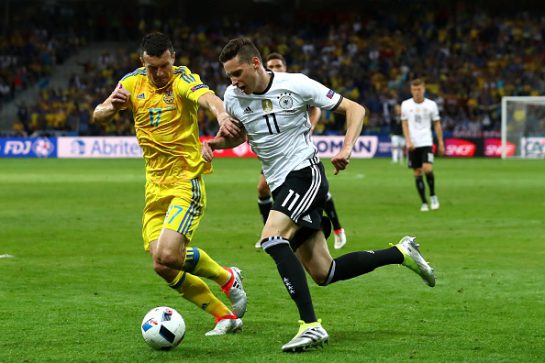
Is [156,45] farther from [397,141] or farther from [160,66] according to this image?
[397,141]

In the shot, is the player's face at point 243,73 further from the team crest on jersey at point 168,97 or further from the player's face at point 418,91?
the player's face at point 418,91

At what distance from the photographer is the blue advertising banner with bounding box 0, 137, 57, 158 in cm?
4391

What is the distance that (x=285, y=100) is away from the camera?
7039 millimetres

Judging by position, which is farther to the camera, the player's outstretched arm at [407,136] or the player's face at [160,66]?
the player's outstretched arm at [407,136]

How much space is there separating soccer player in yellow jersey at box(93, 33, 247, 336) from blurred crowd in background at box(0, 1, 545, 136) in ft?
115

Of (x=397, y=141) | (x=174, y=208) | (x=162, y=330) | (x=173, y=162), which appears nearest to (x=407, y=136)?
(x=173, y=162)

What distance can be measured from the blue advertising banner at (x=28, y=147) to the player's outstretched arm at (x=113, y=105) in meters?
37.0

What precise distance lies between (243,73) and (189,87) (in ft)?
2.17

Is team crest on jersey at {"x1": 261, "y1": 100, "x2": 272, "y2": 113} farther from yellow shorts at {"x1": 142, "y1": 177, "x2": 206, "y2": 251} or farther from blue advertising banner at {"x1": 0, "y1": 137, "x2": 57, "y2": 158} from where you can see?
blue advertising banner at {"x1": 0, "y1": 137, "x2": 57, "y2": 158}

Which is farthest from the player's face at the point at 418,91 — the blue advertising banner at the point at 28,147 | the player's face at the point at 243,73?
the blue advertising banner at the point at 28,147

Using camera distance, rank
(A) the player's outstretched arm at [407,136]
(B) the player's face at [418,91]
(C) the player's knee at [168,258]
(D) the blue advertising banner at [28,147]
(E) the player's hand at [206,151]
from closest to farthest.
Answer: (E) the player's hand at [206,151], (C) the player's knee at [168,258], (A) the player's outstretched arm at [407,136], (B) the player's face at [418,91], (D) the blue advertising banner at [28,147]

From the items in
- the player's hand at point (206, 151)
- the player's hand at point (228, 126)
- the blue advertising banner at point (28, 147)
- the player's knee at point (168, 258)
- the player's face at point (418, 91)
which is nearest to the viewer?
the player's hand at point (228, 126)

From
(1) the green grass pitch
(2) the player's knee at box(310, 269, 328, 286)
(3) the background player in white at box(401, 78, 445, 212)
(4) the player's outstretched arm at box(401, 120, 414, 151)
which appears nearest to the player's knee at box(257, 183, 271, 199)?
(1) the green grass pitch

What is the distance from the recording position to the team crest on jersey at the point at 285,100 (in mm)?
7035
